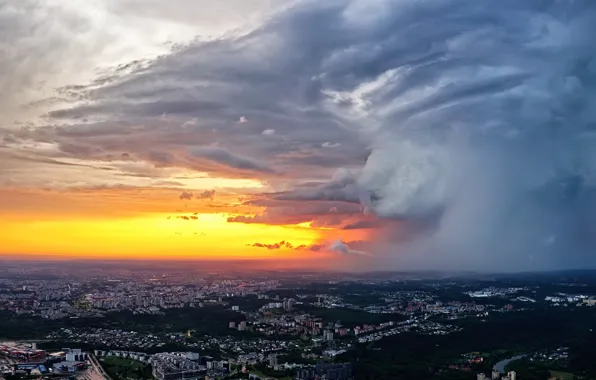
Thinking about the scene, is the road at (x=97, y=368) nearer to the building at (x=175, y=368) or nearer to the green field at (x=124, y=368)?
the green field at (x=124, y=368)

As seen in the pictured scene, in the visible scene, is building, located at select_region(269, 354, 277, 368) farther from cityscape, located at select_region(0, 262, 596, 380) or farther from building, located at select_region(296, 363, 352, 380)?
building, located at select_region(296, 363, 352, 380)

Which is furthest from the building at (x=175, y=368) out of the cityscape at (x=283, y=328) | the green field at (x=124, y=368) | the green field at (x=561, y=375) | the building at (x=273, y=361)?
the green field at (x=561, y=375)

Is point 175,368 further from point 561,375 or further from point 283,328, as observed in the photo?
point 561,375

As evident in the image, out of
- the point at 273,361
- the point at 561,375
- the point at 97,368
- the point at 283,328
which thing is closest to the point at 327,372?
the point at 273,361

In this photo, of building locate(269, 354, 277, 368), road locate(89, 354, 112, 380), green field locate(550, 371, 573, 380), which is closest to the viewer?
green field locate(550, 371, 573, 380)

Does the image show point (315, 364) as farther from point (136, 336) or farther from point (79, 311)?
point (79, 311)

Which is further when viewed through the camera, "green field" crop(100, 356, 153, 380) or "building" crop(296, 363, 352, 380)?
"green field" crop(100, 356, 153, 380)

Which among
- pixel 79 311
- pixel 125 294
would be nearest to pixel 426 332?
pixel 79 311

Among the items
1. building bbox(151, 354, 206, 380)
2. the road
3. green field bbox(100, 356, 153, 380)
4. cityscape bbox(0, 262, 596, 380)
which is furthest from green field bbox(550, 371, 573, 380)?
the road
